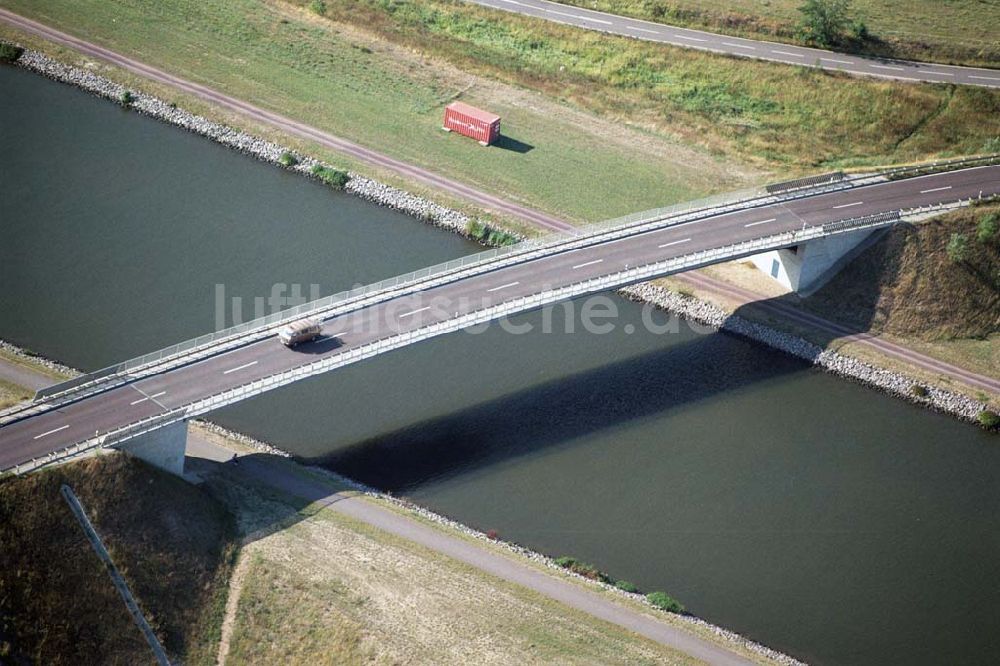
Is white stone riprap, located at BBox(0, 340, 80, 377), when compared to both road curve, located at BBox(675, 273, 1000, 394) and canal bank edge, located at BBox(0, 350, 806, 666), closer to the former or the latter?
canal bank edge, located at BBox(0, 350, 806, 666)

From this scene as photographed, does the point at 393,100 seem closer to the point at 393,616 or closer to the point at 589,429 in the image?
the point at 589,429

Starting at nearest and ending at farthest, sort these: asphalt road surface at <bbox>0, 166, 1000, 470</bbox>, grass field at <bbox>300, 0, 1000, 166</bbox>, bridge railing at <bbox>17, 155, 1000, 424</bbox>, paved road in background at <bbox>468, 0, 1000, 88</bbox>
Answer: asphalt road surface at <bbox>0, 166, 1000, 470</bbox>
bridge railing at <bbox>17, 155, 1000, 424</bbox>
grass field at <bbox>300, 0, 1000, 166</bbox>
paved road in background at <bbox>468, 0, 1000, 88</bbox>

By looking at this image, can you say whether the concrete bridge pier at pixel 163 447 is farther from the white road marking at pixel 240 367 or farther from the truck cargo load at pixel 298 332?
the truck cargo load at pixel 298 332

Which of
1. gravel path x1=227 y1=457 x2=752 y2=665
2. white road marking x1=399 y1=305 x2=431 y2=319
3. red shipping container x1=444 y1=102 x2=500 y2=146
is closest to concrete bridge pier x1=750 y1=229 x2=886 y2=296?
red shipping container x1=444 y1=102 x2=500 y2=146

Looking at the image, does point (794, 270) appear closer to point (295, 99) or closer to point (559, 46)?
point (559, 46)

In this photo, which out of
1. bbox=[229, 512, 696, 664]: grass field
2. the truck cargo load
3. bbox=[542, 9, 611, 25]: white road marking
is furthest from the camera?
bbox=[542, 9, 611, 25]: white road marking

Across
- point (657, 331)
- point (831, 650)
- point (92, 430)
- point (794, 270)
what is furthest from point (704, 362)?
point (92, 430)

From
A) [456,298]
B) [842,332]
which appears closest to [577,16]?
[842,332]

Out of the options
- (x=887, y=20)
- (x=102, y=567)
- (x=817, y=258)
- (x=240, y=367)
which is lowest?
(x=102, y=567)
